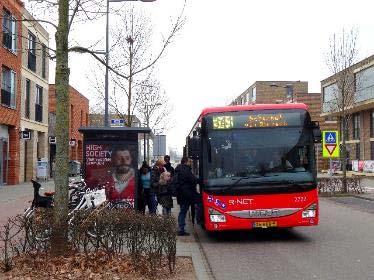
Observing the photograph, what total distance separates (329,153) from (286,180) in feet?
47.0

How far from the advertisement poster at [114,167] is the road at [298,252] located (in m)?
2.17

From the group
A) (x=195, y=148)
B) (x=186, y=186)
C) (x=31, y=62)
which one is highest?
(x=31, y=62)

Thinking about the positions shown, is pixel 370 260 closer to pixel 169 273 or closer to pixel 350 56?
pixel 169 273

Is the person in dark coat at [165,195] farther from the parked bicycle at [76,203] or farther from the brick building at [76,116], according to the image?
the brick building at [76,116]

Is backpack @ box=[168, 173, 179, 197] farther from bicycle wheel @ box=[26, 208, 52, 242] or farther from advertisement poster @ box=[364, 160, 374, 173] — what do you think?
advertisement poster @ box=[364, 160, 374, 173]

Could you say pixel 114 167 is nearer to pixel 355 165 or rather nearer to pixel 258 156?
pixel 258 156

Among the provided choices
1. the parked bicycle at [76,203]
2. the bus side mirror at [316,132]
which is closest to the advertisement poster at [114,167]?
the parked bicycle at [76,203]

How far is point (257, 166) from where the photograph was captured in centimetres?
1154

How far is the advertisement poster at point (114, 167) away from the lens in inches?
570

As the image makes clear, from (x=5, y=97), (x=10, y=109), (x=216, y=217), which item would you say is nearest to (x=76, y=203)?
(x=216, y=217)

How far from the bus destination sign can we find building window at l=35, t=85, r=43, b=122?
28.4 metres

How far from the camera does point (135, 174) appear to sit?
1446cm

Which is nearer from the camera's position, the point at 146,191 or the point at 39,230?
the point at 39,230

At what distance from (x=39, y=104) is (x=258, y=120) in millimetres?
29634
